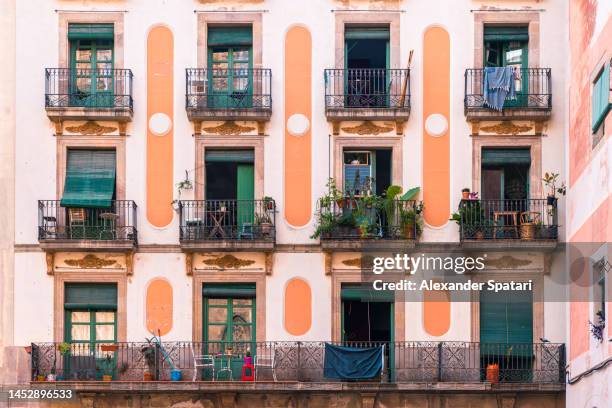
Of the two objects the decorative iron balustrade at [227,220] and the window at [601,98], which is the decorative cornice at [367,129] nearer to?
the decorative iron balustrade at [227,220]

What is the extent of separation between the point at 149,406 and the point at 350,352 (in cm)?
486

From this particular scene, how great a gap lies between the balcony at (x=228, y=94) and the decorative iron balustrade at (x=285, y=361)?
18.0ft

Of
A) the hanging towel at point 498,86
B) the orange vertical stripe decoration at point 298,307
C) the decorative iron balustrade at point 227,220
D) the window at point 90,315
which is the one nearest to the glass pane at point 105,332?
the window at point 90,315

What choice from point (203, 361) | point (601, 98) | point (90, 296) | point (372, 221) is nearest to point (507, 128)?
point (372, 221)

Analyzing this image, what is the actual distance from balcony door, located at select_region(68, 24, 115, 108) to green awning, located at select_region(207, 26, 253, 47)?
8.10 ft

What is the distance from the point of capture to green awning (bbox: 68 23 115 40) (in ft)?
134

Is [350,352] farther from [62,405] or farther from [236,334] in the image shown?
[62,405]

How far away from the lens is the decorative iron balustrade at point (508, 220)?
39375 mm

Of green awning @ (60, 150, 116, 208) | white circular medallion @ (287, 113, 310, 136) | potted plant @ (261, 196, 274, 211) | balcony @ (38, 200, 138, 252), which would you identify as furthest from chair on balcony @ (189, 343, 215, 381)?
white circular medallion @ (287, 113, 310, 136)

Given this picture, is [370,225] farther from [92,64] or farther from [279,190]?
[92,64]

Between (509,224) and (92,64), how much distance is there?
35.6 ft

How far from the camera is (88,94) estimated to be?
40438mm

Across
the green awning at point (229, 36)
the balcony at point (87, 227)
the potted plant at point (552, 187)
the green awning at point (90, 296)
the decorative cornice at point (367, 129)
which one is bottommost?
the green awning at point (90, 296)

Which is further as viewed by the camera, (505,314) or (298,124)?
(298,124)
